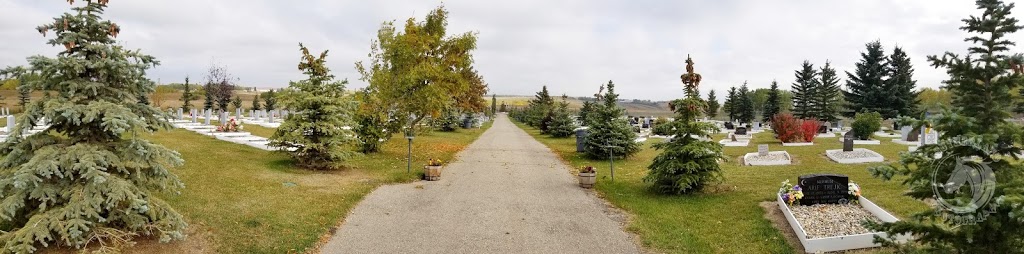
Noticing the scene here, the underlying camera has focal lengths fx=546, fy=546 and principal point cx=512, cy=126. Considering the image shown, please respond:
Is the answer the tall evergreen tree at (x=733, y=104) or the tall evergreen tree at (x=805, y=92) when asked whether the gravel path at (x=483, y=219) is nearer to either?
the tall evergreen tree at (x=805, y=92)

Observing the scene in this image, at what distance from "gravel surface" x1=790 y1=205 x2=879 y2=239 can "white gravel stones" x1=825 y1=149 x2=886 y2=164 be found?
7.19m

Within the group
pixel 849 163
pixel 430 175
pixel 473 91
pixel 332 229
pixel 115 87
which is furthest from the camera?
pixel 473 91

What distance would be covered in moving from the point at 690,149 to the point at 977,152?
594 cm

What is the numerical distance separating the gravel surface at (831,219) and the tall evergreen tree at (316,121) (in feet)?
33.8

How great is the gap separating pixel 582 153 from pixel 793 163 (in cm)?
775

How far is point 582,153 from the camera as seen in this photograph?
21.0 meters

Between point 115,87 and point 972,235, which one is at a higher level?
point 115,87

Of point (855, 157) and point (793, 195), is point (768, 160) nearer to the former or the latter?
point (855, 157)

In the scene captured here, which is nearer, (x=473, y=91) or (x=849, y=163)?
(x=849, y=163)

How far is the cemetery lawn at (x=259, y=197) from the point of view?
23.8ft

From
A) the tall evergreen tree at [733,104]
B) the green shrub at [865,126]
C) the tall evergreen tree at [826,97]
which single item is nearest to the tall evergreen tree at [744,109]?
the tall evergreen tree at [733,104]

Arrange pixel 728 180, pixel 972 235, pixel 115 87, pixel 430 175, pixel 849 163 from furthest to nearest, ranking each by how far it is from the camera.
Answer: pixel 849 163, pixel 430 175, pixel 728 180, pixel 115 87, pixel 972 235

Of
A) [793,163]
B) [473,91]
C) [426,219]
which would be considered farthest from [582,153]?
[473,91]

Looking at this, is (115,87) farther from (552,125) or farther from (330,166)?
(552,125)
